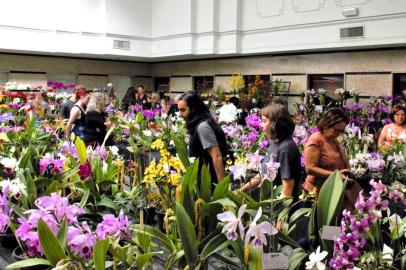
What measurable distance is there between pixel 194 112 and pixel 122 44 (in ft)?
31.2

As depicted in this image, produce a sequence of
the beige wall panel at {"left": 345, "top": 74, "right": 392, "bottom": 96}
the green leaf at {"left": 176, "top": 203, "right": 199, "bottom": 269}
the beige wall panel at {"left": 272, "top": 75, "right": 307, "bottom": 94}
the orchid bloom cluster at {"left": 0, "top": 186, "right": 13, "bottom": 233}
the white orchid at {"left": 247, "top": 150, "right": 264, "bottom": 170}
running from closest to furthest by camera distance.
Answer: the green leaf at {"left": 176, "top": 203, "right": 199, "bottom": 269}
the orchid bloom cluster at {"left": 0, "top": 186, "right": 13, "bottom": 233}
the white orchid at {"left": 247, "top": 150, "right": 264, "bottom": 170}
the beige wall panel at {"left": 345, "top": 74, "right": 392, "bottom": 96}
the beige wall panel at {"left": 272, "top": 75, "right": 307, "bottom": 94}

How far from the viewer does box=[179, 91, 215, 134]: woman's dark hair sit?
3.03m

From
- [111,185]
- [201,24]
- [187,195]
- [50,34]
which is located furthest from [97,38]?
[187,195]

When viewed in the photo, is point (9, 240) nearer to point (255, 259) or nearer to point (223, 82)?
point (255, 259)

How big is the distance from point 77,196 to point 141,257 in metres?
1.17

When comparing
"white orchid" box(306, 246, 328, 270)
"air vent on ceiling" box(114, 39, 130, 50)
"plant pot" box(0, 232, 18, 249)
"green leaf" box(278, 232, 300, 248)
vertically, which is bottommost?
"plant pot" box(0, 232, 18, 249)

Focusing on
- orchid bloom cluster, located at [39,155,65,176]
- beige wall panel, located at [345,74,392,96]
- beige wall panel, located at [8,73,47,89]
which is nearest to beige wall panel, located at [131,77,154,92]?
beige wall panel, located at [8,73,47,89]

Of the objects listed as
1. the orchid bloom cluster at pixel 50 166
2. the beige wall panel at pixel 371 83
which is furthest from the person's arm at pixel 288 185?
the beige wall panel at pixel 371 83

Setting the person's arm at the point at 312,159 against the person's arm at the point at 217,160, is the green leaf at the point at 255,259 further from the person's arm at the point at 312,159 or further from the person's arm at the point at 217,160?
the person's arm at the point at 312,159

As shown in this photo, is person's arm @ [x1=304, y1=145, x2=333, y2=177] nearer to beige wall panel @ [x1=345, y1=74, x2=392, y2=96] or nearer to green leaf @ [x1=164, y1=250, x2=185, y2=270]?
green leaf @ [x1=164, y1=250, x2=185, y2=270]

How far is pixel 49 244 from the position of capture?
1.32 m

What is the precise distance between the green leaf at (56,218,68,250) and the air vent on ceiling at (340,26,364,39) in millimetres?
8057

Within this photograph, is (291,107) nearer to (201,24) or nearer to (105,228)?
(201,24)

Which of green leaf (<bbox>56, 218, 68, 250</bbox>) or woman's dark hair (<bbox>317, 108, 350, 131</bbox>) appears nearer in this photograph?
green leaf (<bbox>56, 218, 68, 250</bbox>)
